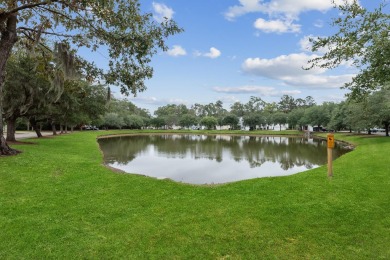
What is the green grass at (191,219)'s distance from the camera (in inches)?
168

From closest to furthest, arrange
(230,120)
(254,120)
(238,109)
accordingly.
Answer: (254,120)
(230,120)
(238,109)

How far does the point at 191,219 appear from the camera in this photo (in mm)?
5551

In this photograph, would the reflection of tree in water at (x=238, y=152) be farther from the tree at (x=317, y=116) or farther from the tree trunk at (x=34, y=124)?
the tree at (x=317, y=116)

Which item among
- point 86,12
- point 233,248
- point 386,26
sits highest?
point 86,12

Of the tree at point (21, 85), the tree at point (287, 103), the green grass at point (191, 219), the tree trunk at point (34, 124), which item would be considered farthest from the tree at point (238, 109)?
the green grass at point (191, 219)

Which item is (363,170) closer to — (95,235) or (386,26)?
(386,26)

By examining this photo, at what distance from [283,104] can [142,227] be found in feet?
383

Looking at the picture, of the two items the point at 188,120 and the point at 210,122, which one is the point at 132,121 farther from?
the point at 210,122

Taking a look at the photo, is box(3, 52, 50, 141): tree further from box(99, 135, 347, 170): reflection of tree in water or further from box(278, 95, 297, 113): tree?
box(278, 95, 297, 113): tree

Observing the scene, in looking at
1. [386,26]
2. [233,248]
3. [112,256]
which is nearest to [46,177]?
[112,256]

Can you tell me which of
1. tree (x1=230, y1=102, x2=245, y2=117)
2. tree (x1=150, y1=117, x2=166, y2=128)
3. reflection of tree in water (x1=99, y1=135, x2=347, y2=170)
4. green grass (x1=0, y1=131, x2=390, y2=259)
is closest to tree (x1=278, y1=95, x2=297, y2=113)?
tree (x1=230, y1=102, x2=245, y2=117)

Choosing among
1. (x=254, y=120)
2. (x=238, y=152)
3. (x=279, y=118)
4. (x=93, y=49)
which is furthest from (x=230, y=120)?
(x=93, y=49)

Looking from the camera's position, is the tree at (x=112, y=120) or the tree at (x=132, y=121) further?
the tree at (x=132, y=121)

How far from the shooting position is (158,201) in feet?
22.3
